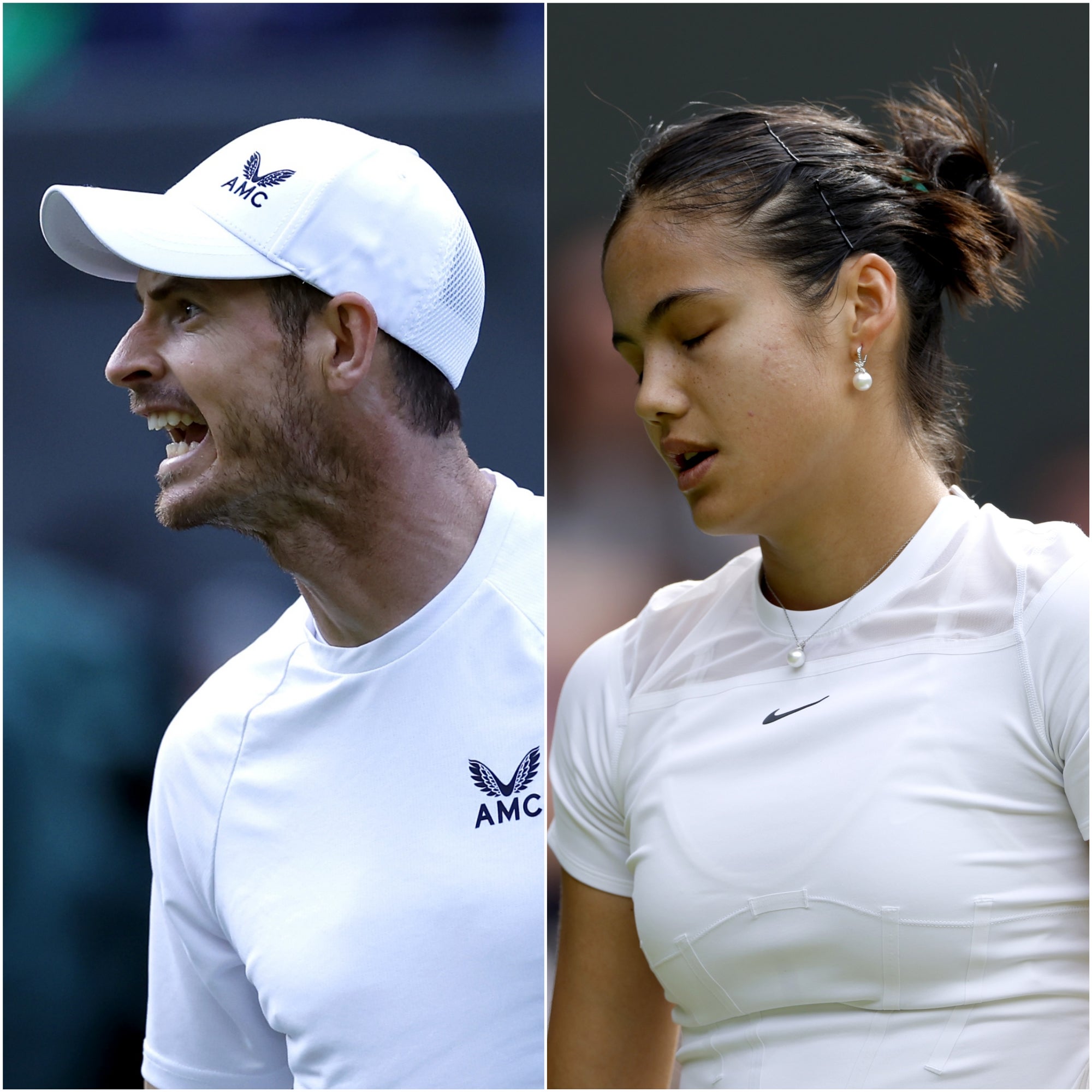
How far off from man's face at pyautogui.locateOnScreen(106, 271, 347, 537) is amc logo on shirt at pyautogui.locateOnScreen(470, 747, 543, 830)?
9.3 inches

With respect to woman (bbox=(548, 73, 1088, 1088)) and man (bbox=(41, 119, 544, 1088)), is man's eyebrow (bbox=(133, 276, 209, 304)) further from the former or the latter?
woman (bbox=(548, 73, 1088, 1088))

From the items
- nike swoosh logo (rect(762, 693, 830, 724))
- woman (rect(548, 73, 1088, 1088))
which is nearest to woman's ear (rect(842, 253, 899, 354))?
woman (rect(548, 73, 1088, 1088))

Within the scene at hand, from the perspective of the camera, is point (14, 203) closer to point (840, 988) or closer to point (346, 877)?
point (346, 877)

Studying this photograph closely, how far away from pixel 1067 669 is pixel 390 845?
0.48 m

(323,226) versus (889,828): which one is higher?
(323,226)

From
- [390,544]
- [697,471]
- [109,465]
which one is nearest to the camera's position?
[697,471]

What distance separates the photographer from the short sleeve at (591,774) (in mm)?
875

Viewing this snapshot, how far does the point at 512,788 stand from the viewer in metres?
0.90

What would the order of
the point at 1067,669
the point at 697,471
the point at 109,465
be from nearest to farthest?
the point at 1067,669
the point at 697,471
the point at 109,465

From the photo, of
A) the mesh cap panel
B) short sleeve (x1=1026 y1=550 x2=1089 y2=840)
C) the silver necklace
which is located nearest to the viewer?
short sleeve (x1=1026 y1=550 x2=1089 y2=840)

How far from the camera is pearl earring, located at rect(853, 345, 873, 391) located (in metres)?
0.78

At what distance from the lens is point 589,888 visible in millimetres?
888

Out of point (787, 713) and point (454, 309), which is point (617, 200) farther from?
point (787, 713)

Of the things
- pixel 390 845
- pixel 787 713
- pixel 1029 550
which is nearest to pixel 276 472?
pixel 390 845
